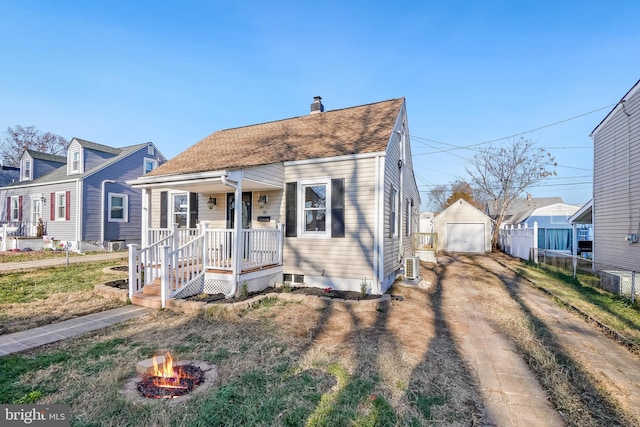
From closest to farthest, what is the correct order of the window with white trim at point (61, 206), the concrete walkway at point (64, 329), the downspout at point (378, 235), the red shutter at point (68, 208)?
the concrete walkway at point (64, 329) → the downspout at point (378, 235) → the red shutter at point (68, 208) → the window with white trim at point (61, 206)

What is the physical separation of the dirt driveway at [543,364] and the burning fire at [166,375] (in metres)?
3.04

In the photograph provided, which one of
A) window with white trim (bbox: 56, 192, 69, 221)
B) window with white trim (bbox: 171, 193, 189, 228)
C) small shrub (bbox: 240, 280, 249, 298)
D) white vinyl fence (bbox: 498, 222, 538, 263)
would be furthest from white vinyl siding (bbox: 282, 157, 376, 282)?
window with white trim (bbox: 56, 192, 69, 221)

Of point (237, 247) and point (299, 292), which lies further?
point (299, 292)

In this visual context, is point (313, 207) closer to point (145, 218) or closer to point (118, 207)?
point (145, 218)

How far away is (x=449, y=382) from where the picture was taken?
334 cm

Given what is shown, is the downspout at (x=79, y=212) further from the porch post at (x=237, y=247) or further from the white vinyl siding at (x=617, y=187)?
the white vinyl siding at (x=617, y=187)

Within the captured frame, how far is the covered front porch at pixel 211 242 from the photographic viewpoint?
659cm

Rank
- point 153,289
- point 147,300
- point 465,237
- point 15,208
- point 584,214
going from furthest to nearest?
point 465,237, point 15,208, point 584,214, point 153,289, point 147,300

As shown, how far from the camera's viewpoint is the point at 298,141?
9.38m

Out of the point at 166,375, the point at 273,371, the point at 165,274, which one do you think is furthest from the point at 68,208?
the point at 273,371

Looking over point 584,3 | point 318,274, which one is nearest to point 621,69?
point 584,3

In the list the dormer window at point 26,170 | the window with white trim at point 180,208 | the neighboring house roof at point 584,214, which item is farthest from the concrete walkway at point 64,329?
the dormer window at point 26,170

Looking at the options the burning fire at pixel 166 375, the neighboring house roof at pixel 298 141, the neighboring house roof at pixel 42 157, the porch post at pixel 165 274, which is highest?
the neighboring house roof at pixel 42 157

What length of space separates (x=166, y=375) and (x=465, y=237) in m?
22.9
